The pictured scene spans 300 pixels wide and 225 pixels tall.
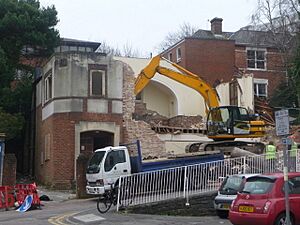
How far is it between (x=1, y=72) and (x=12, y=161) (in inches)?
450

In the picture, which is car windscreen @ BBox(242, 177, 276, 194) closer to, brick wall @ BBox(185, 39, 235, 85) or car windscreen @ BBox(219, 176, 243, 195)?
car windscreen @ BBox(219, 176, 243, 195)

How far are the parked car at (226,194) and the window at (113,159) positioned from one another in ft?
22.7

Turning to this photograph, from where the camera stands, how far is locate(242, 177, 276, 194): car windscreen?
567 inches

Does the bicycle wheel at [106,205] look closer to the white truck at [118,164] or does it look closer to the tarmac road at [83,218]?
the tarmac road at [83,218]

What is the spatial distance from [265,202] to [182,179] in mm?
6709

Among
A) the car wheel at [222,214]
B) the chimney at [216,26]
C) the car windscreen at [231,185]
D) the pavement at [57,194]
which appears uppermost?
the chimney at [216,26]

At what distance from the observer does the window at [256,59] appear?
179 feet

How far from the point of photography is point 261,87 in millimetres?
53625

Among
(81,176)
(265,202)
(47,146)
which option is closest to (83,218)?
(265,202)

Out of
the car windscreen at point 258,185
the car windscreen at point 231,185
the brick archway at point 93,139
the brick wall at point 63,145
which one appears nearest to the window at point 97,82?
the brick wall at point 63,145

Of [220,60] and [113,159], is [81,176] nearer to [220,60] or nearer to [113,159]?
[113,159]

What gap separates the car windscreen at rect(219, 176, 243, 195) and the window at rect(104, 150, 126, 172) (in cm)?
693

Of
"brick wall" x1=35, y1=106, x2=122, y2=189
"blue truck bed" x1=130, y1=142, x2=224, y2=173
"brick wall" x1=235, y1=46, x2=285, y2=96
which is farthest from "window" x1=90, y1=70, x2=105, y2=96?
"brick wall" x1=235, y1=46, x2=285, y2=96

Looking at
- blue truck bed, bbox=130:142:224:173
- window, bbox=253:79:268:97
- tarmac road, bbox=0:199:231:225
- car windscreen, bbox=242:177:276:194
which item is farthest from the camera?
window, bbox=253:79:268:97
